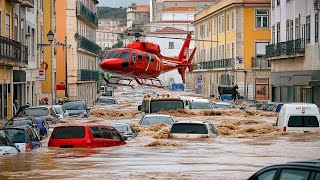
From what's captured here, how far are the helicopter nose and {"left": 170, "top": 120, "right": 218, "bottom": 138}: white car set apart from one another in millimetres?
22186

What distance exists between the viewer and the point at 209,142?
32469mm

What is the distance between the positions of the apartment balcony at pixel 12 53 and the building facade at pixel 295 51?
59.1ft

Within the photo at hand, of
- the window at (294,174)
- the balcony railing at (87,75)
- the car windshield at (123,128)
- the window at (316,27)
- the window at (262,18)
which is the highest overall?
the window at (262,18)

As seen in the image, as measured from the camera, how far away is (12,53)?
52344 millimetres

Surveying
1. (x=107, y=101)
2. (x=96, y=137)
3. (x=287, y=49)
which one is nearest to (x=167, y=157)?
(x=96, y=137)

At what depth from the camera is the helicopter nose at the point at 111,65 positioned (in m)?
55.5

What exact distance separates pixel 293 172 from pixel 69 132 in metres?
19.0

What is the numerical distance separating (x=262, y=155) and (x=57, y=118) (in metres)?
22.7

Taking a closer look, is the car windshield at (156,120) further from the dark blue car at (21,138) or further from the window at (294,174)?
the window at (294,174)

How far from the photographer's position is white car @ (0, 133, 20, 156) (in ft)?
81.0

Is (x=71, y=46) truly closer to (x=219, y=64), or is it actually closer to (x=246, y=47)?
(x=246, y=47)

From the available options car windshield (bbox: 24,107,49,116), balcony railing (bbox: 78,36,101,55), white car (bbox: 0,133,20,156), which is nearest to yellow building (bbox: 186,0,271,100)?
balcony railing (bbox: 78,36,101,55)

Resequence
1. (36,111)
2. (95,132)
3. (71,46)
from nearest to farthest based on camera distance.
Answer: (95,132) → (36,111) → (71,46)

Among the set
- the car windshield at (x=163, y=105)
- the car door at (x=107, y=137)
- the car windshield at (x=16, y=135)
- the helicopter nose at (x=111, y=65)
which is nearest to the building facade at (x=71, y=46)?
the helicopter nose at (x=111, y=65)
